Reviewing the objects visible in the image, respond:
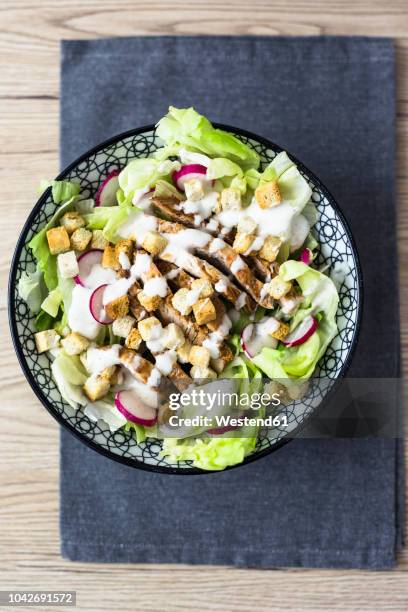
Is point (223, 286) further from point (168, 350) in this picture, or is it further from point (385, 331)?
point (385, 331)

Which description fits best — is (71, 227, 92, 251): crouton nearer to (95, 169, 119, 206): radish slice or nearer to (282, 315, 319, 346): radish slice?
(95, 169, 119, 206): radish slice

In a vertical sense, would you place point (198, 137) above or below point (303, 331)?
above

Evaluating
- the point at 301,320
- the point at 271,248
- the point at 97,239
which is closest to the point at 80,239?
the point at 97,239

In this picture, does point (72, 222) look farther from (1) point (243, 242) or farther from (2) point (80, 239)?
(1) point (243, 242)

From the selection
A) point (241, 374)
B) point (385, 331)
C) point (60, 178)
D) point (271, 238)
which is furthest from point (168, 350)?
point (385, 331)

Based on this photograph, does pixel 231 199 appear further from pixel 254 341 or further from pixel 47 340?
pixel 47 340

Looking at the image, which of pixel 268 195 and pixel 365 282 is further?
pixel 365 282

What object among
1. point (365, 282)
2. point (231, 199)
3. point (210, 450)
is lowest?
point (210, 450)
